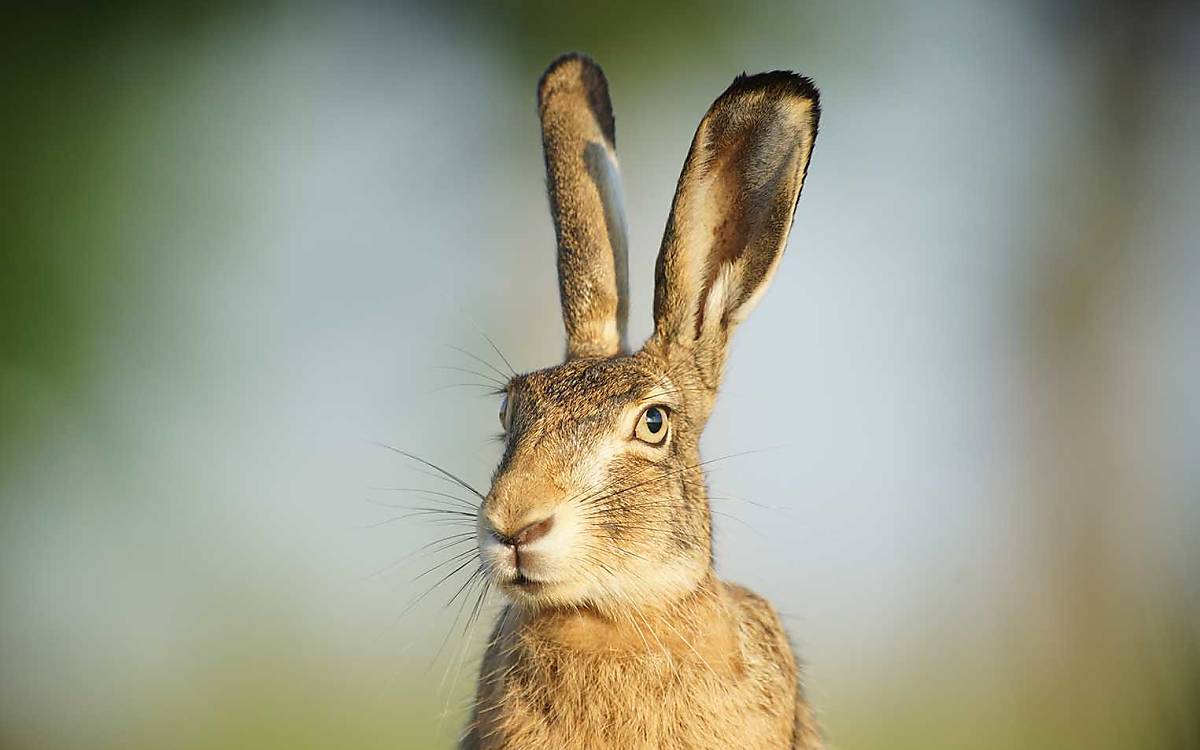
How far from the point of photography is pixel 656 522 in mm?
2072

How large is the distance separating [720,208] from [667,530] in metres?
0.71

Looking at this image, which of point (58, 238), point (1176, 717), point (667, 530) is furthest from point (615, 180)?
point (58, 238)

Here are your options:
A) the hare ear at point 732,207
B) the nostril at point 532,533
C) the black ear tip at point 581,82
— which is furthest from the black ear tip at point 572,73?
the nostril at point 532,533

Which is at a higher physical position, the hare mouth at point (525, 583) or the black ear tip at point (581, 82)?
the black ear tip at point (581, 82)

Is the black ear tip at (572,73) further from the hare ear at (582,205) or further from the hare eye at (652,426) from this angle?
the hare eye at (652,426)

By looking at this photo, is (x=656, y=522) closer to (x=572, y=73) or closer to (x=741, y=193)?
(x=741, y=193)

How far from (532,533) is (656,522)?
0.99 ft

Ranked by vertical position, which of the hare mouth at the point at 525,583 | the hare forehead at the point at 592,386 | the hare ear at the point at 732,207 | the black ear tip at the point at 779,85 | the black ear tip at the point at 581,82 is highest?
the black ear tip at the point at 581,82

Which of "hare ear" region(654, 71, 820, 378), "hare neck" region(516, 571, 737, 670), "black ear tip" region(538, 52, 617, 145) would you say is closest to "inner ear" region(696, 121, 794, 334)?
"hare ear" region(654, 71, 820, 378)

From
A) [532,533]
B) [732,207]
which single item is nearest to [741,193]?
[732,207]

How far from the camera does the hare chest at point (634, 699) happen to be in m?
2.04

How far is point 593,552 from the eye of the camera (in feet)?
6.40

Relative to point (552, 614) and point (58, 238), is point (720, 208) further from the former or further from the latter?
point (58, 238)

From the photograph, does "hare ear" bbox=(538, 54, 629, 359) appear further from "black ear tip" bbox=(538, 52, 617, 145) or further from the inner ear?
the inner ear
